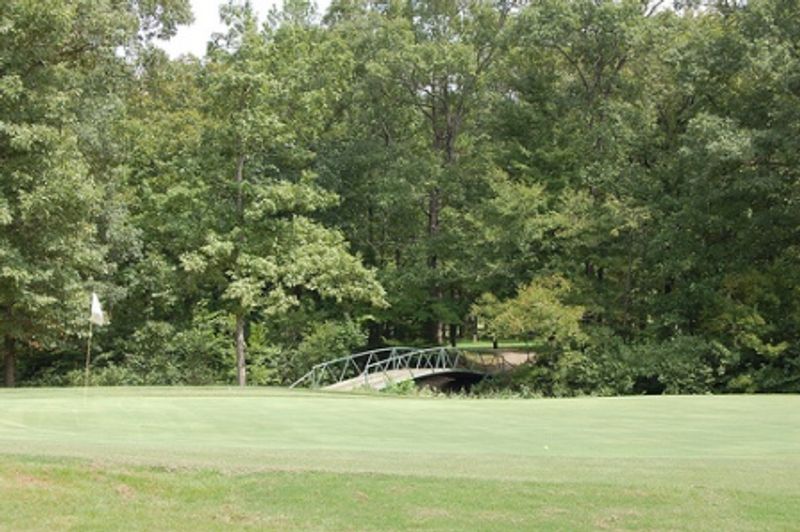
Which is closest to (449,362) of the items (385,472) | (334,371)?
(334,371)

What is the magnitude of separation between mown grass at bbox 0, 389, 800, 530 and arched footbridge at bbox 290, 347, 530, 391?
1848 cm

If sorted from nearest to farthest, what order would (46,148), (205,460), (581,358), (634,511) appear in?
(634,511) < (205,460) < (46,148) < (581,358)

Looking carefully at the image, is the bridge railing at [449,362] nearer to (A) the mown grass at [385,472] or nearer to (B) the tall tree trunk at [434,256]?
(B) the tall tree trunk at [434,256]

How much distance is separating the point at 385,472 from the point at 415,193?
3192 cm

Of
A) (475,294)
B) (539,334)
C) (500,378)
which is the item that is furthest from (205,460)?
(475,294)

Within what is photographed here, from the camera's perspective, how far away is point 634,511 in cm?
792

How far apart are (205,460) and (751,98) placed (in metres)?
28.8

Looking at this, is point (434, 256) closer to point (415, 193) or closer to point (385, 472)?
point (415, 193)

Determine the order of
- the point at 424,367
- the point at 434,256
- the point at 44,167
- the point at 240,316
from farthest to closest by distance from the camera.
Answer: the point at 434,256 → the point at 424,367 → the point at 240,316 → the point at 44,167

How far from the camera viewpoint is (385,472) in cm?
895

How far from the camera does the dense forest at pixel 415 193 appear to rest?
29.0 metres

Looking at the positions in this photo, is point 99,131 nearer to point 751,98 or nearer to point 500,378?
point 500,378

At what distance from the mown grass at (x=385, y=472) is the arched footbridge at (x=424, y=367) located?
18483 millimetres

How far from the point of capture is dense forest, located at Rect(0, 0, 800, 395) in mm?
28953
